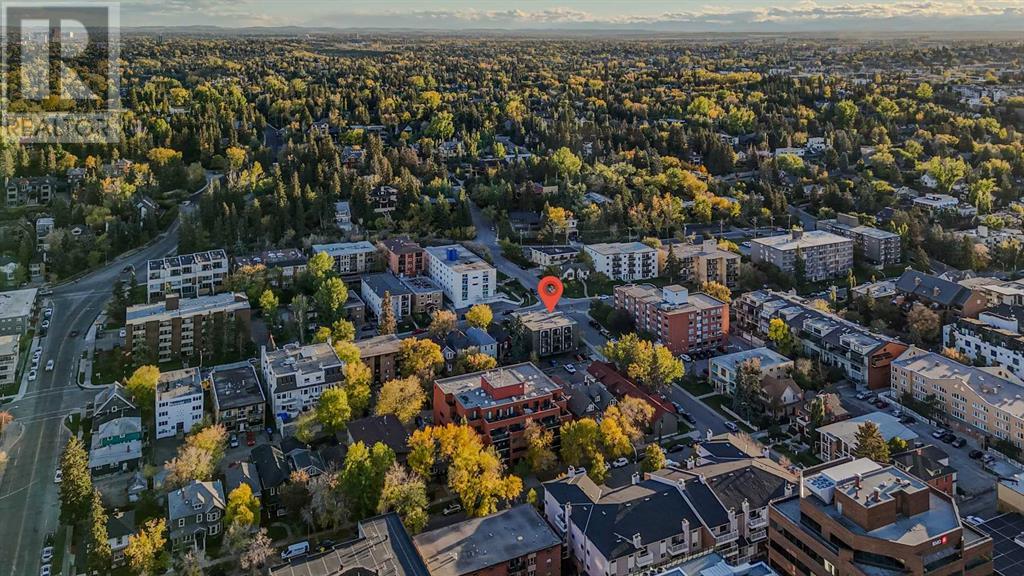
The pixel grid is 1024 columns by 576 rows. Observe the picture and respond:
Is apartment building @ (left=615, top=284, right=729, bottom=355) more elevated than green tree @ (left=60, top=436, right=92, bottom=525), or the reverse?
apartment building @ (left=615, top=284, right=729, bottom=355)

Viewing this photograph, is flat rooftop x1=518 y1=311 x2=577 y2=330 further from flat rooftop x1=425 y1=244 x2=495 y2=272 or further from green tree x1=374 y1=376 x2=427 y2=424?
green tree x1=374 y1=376 x2=427 y2=424

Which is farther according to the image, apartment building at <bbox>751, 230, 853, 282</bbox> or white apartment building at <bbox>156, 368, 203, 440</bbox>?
apartment building at <bbox>751, 230, 853, 282</bbox>

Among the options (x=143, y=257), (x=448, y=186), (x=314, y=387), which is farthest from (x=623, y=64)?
(x=314, y=387)

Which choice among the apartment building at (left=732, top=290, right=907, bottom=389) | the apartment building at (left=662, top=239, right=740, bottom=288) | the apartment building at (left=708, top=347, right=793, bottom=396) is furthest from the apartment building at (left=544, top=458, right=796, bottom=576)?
the apartment building at (left=662, top=239, right=740, bottom=288)

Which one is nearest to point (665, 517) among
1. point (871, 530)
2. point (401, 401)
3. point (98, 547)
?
point (871, 530)

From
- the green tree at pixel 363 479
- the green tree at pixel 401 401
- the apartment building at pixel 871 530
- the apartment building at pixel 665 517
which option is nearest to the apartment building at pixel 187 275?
the green tree at pixel 401 401

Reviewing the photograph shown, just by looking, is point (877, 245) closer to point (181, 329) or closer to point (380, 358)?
point (380, 358)

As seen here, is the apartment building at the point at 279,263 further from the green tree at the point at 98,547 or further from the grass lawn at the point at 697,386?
the green tree at the point at 98,547

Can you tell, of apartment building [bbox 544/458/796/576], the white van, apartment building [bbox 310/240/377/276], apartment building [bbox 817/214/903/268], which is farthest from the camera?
apartment building [bbox 817/214/903/268]
